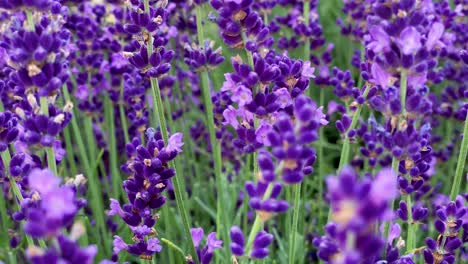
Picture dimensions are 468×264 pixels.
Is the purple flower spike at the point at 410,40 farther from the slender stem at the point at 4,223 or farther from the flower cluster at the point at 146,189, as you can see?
the slender stem at the point at 4,223

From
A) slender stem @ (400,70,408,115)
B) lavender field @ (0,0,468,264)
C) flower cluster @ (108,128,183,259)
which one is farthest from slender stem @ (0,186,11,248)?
slender stem @ (400,70,408,115)

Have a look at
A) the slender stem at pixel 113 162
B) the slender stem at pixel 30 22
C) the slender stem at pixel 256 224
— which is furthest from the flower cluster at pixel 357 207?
the slender stem at pixel 113 162

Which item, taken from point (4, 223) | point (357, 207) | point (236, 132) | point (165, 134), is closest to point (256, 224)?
point (357, 207)

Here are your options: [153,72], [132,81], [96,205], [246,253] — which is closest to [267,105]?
[153,72]

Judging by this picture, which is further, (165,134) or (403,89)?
(165,134)

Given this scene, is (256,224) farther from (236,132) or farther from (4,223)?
(4,223)

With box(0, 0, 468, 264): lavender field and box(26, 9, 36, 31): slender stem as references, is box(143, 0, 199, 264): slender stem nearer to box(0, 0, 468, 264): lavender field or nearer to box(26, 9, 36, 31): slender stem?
box(0, 0, 468, 264): lavender field

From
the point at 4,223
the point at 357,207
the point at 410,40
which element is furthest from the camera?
Result: the point at 4,223

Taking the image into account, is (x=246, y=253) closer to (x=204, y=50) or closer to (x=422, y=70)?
(x=422, y=70)
